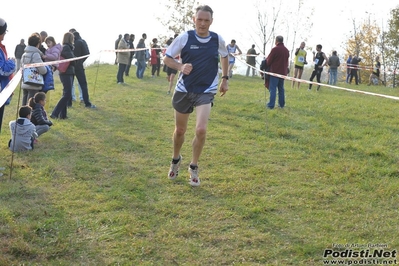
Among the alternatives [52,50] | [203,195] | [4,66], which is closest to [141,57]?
[52,50]

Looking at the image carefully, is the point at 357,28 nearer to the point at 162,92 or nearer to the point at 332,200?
the point at 162,92

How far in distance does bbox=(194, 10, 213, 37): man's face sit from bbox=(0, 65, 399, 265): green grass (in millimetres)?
1855

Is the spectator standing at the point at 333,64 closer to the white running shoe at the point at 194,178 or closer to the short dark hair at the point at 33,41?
the short dark hair at the point at 33,41

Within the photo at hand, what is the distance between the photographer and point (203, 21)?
538cm

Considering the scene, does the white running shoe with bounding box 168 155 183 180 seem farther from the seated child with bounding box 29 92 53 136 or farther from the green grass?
the seated child with bounding box 29 92 53 136

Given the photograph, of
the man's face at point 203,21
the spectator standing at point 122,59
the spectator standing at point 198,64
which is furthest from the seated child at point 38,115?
the spectator standing at point 122,59

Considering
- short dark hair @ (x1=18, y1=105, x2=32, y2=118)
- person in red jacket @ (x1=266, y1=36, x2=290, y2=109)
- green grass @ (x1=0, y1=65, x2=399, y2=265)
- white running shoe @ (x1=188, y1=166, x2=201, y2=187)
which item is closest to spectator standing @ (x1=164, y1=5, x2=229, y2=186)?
white running shoe @ (x1=188, y1=166, x2=201, y2=187)

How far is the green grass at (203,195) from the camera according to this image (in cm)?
404

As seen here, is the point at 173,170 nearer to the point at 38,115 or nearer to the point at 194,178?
the point at 194,178

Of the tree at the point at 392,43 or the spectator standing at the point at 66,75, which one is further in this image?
the tree at the point at 392,43

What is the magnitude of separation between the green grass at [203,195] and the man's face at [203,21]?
1.85 metres

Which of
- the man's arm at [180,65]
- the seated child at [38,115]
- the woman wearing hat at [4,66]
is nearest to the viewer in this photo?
the man's arm at [180,65]

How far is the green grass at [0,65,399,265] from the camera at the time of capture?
404cm

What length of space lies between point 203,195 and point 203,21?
199 centimetres
